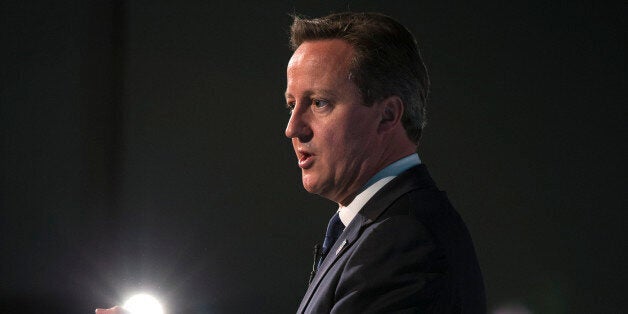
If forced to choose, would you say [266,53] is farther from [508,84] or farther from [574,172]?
[574,172]

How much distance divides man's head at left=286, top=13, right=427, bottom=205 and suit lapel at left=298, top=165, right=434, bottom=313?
65 millimetres

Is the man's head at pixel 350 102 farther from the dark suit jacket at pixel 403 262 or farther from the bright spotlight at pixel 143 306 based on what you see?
the bright spotlight at pixel 143 306

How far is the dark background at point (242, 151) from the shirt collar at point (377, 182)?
1.79 metres

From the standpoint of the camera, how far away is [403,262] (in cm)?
106

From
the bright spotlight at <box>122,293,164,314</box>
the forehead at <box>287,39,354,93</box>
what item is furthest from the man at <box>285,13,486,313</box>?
the bright spotlight at <box>122,293,164,314</box>

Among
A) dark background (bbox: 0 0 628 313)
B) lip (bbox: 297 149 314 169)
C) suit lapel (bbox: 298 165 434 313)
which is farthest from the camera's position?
dark background (bbox: 0 0 628 313)

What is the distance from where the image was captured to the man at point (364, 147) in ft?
3.73

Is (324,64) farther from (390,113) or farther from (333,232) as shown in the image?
(333,232)

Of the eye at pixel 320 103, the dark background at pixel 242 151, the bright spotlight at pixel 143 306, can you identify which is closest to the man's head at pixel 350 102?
the eye at pixel 320 103

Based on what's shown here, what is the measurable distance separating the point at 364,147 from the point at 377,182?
0.07 metres

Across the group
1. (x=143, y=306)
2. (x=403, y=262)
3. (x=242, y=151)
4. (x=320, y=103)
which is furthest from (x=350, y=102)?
(x=242, y=151)

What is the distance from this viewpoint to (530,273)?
297 centimetres

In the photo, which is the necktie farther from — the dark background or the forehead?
the dark background

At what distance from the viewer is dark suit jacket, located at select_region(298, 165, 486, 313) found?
106 centimetres
